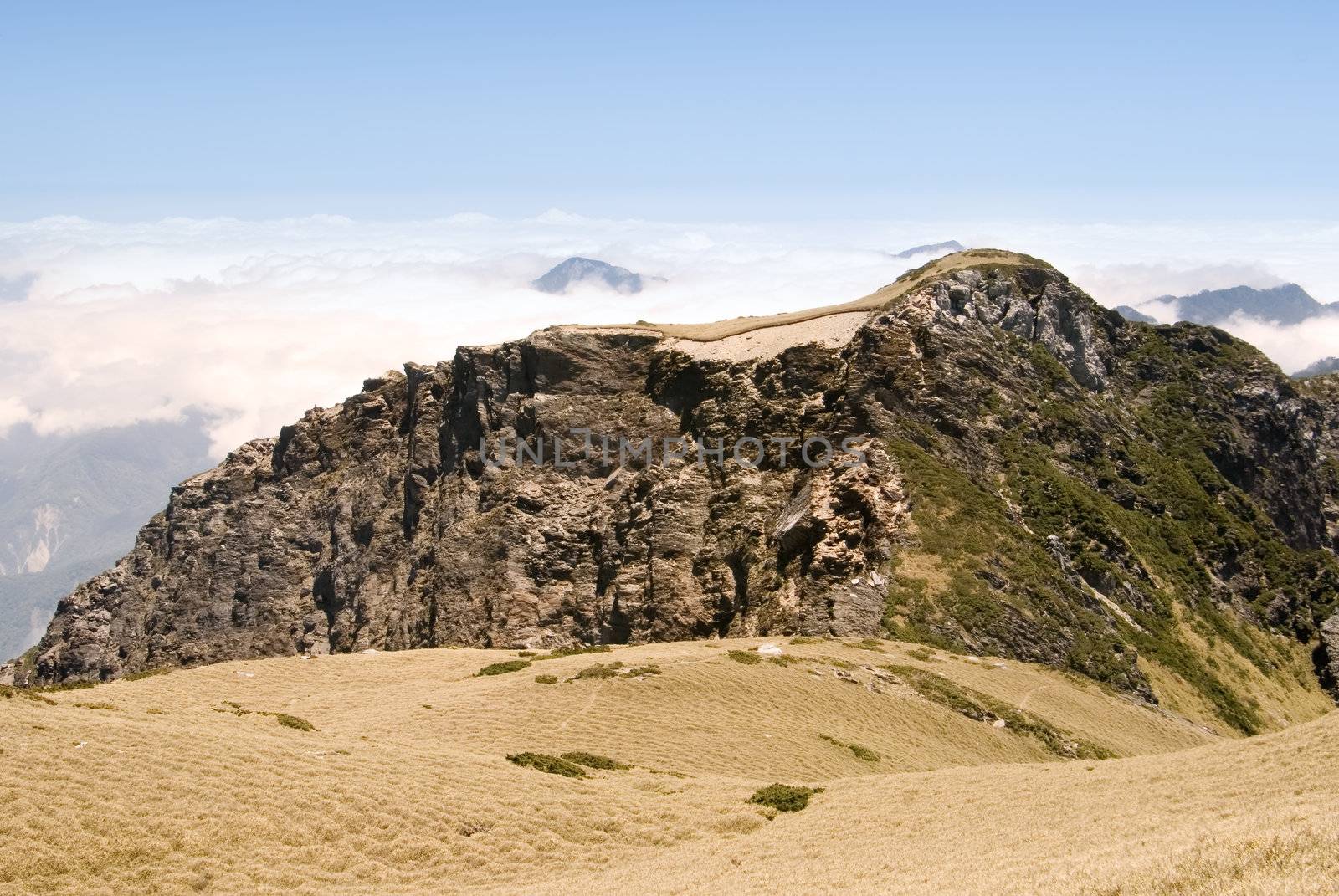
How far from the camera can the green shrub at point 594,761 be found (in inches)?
1597

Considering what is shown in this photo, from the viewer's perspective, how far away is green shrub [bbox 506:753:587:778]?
38.0 metres

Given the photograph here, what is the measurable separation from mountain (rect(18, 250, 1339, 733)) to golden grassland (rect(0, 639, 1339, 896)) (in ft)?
121

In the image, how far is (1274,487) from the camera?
13038cm

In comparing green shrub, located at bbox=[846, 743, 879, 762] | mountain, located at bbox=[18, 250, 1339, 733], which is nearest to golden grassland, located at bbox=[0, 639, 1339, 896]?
green shrub, located at bbox=[846, 743, 879, 762]

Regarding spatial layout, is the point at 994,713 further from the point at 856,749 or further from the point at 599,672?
the point at 599,672

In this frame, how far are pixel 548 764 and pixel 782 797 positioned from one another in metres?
8.10

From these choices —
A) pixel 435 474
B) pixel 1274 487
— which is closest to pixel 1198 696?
pixel 1274 487

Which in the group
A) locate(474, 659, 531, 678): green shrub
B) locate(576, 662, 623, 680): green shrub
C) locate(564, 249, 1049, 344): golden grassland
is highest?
locate(564, 249, 1049, 344): golden grassland

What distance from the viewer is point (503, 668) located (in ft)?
194

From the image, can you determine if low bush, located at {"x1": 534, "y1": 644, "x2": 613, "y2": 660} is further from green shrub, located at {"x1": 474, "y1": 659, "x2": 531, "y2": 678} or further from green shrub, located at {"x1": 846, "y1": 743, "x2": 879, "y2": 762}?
green shrub, located at {"x1": 846, "y1": 743, "x2": 879, "y2": 762}

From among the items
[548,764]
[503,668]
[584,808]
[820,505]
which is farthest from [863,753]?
[820,505]

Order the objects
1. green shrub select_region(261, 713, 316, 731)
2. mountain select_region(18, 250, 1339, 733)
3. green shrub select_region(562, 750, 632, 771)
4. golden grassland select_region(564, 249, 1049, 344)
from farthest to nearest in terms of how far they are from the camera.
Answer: golden grassland select_region(564, 249, 1049, 344)
mountain select_region(18, 250, 1339, 733)
green shrub select_region(261, 713, 316, 731)
green shrub select_region(562, 750, 632, 771)

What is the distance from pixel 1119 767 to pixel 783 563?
54.8m

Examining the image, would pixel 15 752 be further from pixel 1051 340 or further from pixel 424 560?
pixel 1051 340
